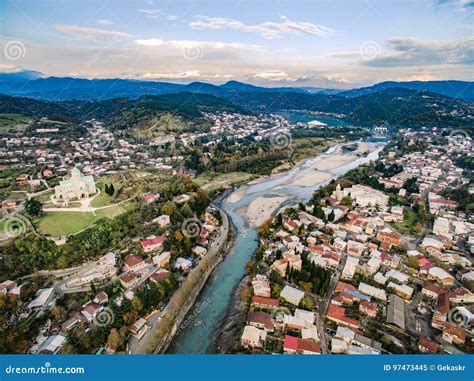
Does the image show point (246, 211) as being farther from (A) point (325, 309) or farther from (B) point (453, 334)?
(B) point (453, 334)

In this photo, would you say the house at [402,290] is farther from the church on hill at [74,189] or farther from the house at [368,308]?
the church on hill at [74,189]

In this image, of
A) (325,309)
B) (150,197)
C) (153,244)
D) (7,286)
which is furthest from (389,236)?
(7,286)

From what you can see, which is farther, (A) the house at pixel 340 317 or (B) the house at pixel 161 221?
(B) the house at pixel 161 221

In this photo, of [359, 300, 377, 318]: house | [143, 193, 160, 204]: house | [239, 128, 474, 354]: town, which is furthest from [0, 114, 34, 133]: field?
[359, 300, 377, 318]: house

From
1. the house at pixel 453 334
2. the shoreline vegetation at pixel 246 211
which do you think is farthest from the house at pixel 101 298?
the house at pixel 453 334

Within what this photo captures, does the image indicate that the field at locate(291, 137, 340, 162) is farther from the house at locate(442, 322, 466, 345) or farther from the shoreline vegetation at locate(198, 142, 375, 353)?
the house at locate(442, 322, 466, 345)

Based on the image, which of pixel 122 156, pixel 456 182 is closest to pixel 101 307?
pixel 122 156
